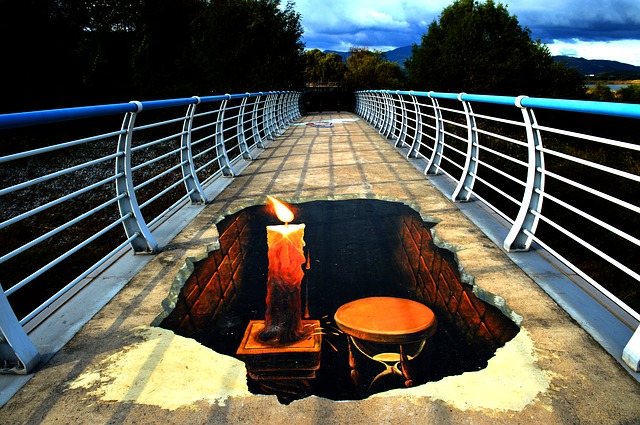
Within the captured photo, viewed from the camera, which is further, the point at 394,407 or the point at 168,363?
the point at 168,363

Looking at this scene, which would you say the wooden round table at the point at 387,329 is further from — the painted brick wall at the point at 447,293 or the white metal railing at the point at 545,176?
the white metal railing at the point at 545,176

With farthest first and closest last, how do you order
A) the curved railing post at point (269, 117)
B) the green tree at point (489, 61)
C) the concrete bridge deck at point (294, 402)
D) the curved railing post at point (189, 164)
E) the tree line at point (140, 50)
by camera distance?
1. the green tree at point (489, 61)
2. the tree line at point (140, 50)
3. the curved railing post at point (269, 117)
4. the curved railing post at point (189, 164)
5. the concrete bridge deck at point (294, 402)

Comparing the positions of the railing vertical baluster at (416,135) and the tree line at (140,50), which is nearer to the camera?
the railing vertical baluster at (416,135)

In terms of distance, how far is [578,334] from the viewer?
8.29 feet

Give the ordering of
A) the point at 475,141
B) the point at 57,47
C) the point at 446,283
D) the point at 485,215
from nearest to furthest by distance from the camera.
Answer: the point at 446,283 < the point at 485,215 < the point at 475,141 < the point at 57,47

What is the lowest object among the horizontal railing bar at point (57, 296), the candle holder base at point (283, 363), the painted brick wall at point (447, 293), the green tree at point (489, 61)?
the candle holder base at point (283, 363)

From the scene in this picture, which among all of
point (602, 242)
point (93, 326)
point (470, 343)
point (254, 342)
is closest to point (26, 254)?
point (93, 326)

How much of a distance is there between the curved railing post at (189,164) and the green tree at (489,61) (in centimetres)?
4204

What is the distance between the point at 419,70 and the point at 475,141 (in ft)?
158

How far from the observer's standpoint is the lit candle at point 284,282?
8.65 ft

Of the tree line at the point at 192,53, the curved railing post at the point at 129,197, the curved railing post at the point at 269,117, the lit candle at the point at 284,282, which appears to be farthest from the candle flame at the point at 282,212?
the tree line at the point at 192,53

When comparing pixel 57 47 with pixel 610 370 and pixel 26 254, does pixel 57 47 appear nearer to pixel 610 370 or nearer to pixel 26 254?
pixel 26 254

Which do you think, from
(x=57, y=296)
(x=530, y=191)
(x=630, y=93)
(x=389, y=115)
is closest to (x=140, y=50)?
(x=389, y=115)

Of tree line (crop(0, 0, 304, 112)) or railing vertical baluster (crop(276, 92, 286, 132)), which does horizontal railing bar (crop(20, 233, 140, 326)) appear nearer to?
railing vertical baluster (crop(276, 92, 286, 132))
